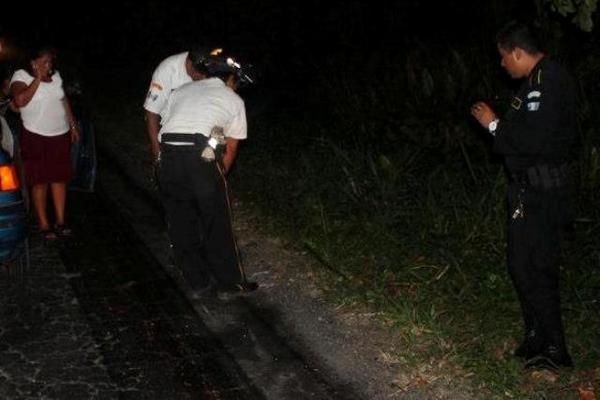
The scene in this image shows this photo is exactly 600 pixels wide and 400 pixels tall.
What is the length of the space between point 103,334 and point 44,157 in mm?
2051

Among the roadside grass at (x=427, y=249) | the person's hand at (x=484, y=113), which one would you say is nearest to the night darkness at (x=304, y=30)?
the roadside grass at (x=427, y=249)

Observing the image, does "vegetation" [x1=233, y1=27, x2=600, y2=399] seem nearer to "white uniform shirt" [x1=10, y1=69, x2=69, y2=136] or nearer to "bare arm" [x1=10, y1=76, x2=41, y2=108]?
Result: "white uniform shirt" [x1=10, y1=69, x2=69, y2=136]

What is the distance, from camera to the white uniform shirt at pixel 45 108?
5.62 m

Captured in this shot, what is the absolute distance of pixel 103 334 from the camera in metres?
4.41

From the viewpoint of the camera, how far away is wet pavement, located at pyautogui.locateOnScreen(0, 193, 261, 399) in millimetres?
3852

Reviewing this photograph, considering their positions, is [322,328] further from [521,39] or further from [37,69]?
[37,69]

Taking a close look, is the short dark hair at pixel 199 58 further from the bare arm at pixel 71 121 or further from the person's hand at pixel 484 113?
the person's hand at pixel 484 113

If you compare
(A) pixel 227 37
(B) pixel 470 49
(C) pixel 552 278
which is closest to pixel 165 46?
(A) pixel 227 37

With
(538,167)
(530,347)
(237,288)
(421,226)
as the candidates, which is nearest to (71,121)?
(237,288)

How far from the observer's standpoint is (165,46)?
1698 centimetres

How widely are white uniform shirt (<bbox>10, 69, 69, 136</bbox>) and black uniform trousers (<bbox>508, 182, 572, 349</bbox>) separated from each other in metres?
3.69

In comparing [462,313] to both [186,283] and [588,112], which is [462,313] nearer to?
[186,283]

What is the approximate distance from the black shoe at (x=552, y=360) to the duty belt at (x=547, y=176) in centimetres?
93

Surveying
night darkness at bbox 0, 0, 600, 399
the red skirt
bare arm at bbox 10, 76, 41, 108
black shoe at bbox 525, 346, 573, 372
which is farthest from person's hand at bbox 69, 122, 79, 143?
black shoe at bbox 525, 346, 573, 372
